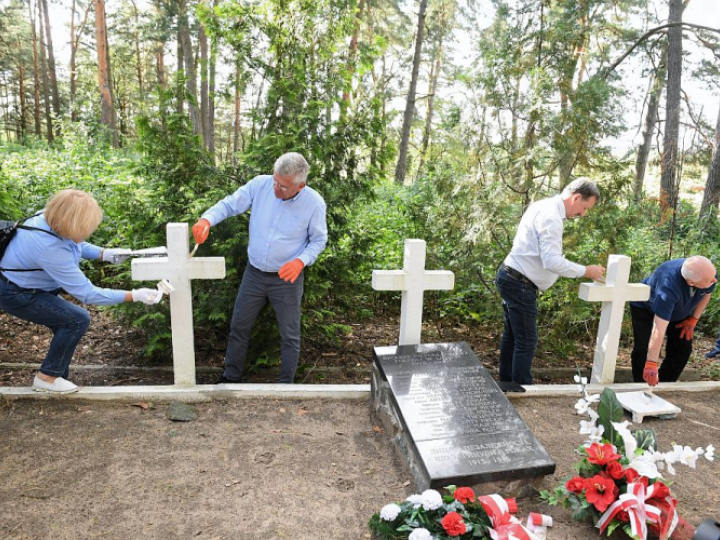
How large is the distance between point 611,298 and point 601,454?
5.87 feet

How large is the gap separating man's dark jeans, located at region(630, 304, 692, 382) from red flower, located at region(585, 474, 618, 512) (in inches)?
84.8

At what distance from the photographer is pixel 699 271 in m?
3.32

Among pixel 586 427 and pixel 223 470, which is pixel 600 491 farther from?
Answer: pixel 223 470

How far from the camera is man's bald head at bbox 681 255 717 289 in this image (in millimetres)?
3302

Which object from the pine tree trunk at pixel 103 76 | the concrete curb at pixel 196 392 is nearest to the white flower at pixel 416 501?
the concrete curb at pixel 196 392

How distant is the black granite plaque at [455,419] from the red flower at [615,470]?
0.91ft

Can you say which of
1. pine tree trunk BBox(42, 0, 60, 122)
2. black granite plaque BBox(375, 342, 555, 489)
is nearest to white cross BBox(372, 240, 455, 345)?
black granite plaque BBox(375, 342, 555, 489)

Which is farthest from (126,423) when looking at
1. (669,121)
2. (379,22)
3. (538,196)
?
(379,22)

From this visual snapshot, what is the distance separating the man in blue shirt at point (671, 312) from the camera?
11.1ft

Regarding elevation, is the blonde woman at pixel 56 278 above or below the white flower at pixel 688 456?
above

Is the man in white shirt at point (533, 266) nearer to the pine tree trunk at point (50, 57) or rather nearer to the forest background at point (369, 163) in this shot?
the forest background at point (369, 163)

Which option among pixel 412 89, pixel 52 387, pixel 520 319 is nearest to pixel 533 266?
pixel 520 319

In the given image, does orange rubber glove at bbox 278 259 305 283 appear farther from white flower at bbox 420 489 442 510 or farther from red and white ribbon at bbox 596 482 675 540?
red and white ribbon at bbox 596 482 675 540

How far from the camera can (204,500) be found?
7.62 ft
